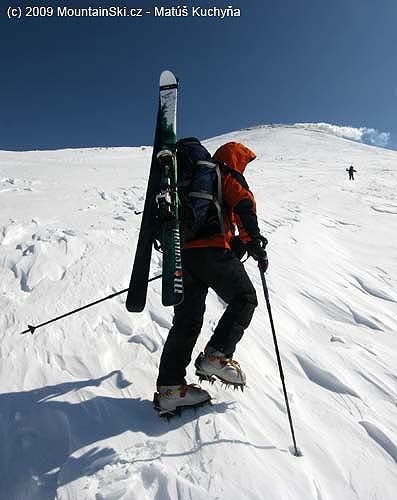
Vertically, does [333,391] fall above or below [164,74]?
below

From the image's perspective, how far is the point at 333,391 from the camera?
308 cm

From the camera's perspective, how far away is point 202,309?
9.20ft

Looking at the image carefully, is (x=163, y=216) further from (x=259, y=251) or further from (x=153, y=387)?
(x=153, y=387)

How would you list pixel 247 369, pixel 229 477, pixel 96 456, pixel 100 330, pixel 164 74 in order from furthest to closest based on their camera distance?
pixel 100 330, pixel 164 74, pixel 247 369, pixel 96 456, pixel 229 477

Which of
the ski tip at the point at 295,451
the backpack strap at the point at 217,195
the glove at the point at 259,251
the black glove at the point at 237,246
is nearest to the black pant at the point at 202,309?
the glove at the point at 259,251

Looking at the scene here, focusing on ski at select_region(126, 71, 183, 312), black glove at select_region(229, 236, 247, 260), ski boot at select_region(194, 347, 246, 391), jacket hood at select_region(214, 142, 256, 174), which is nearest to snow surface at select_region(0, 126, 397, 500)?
ski boot at select_region(194, 347, 246, 391)

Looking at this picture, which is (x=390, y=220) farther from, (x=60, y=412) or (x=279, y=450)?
(x=60, y=412)

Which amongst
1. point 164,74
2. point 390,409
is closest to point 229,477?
point 390,409

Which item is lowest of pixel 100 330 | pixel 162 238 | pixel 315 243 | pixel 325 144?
pixel 100 330

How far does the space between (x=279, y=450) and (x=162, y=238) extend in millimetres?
1739

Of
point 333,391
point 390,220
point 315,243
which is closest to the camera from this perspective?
point 333,391

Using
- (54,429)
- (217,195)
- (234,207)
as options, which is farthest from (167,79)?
(54,429)

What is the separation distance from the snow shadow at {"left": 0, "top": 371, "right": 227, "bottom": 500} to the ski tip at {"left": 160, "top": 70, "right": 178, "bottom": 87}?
117 inches

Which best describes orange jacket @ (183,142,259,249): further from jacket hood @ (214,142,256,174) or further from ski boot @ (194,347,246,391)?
ski boot @ (194,347,246,391)
